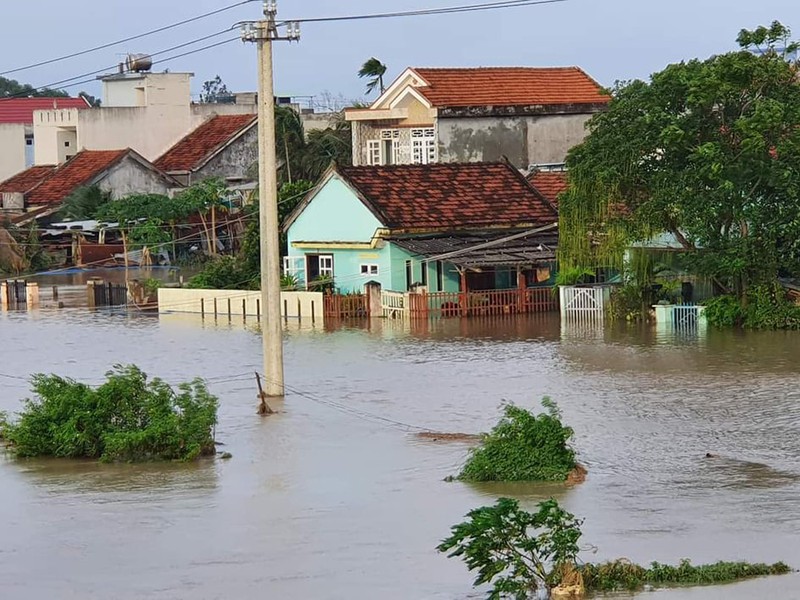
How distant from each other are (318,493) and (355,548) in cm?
296

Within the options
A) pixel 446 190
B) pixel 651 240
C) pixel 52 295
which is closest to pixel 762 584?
pixel 651 240

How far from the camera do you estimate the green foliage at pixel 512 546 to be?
43.3 ft

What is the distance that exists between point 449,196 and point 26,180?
30645mm

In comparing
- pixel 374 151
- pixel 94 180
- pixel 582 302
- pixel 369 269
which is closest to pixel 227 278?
pixel 369 269

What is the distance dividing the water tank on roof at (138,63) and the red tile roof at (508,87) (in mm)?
20386

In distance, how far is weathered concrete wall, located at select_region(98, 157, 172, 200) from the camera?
6059 cm

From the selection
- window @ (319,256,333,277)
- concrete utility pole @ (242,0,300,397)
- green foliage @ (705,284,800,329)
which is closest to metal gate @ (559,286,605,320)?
green foliage @ (705,284,800,329)

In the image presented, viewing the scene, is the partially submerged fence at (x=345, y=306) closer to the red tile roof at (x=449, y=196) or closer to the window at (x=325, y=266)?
the red tile roof at (x=449, y=196)

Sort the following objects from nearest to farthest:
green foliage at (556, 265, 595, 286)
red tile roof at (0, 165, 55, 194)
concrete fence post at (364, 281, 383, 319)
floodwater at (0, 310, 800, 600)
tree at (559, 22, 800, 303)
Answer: floodwater at (0, 310, 800, 600), tree at (559, 22, 800, 303), green foliage at (556, 265, 595, 286), concrete fence post at (364, 281, 383, 319), red tile roof at (0, 165, 55, 194)

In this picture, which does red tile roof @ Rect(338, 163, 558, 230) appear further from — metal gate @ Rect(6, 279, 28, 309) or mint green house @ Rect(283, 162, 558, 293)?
metal gate @ Rect(6, 279, 28, 309)

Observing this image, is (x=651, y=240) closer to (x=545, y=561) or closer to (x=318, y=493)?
(x=318, y=493)

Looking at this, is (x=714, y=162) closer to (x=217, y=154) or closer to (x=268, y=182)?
(x=268, y=182)

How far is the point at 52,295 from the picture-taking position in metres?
47.0

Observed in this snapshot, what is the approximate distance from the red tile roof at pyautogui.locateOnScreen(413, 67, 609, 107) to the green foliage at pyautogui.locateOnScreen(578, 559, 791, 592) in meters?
34.2
